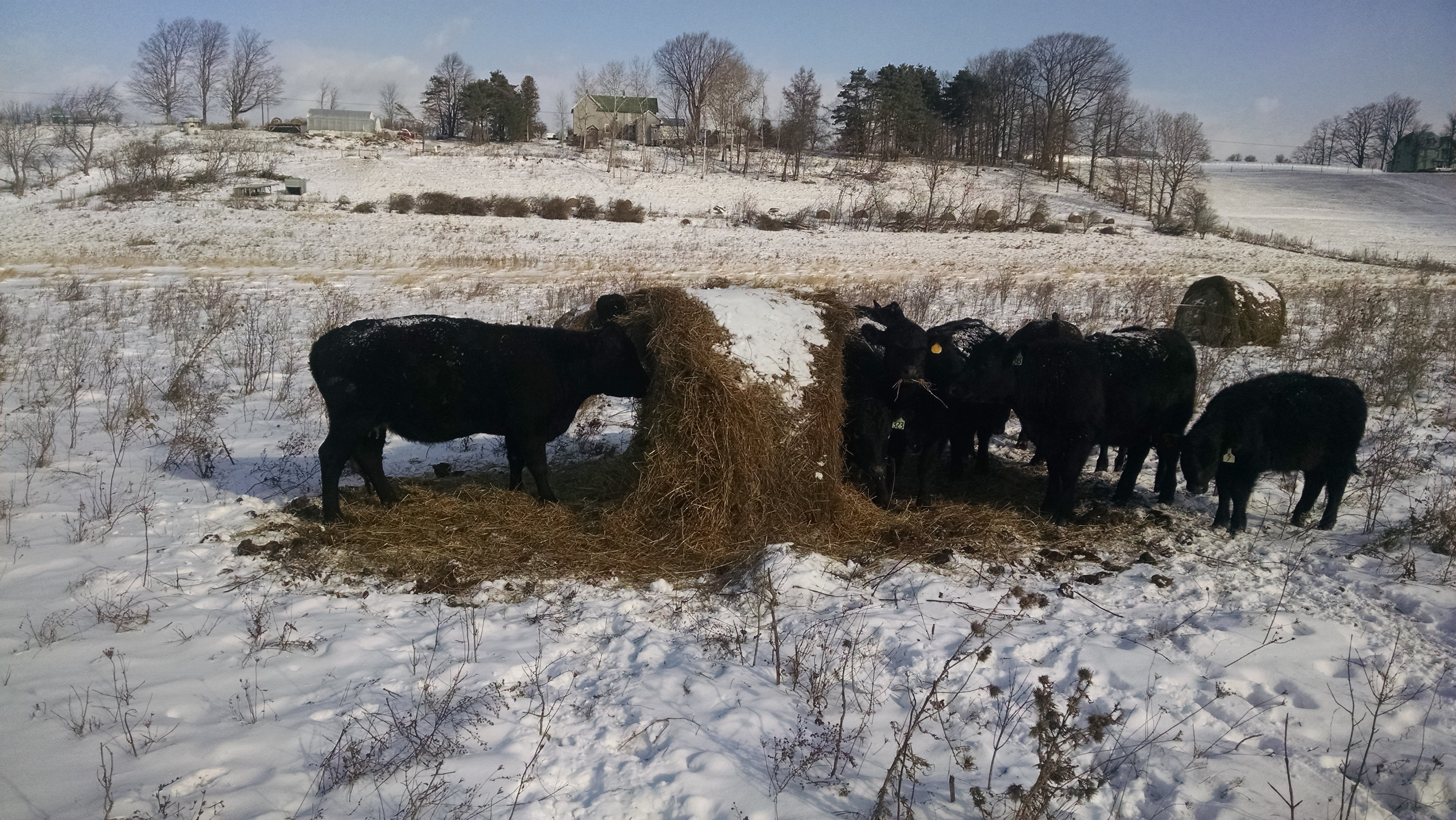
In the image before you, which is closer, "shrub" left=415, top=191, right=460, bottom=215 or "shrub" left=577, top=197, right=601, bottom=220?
"shrub" left=415, top=191, right=460, bottom=215

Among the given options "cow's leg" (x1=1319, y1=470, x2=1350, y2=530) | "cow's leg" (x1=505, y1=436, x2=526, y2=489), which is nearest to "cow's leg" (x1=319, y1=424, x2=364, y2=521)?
"cow's leg" (x1=505, y1=436, x2=526, y2=489)

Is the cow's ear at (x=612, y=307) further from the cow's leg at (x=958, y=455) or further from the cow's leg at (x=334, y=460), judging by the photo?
the cow's leg at (x=958, y=455)

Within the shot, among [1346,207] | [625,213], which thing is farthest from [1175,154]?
[625,213]

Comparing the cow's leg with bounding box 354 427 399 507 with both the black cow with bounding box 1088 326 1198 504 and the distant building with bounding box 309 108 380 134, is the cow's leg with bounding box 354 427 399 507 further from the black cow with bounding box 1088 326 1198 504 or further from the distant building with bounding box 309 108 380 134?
the distant building with bounding box 309 108 380 134

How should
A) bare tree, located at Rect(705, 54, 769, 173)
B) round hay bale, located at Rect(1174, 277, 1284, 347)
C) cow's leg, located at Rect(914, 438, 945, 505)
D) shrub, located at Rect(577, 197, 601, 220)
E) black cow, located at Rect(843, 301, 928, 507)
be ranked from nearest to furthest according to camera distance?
black cow, located at Rect(843, 301, 928, 507)
cow's leg, located at Rect(914, 438, 945, 505)
round hay bale, located at Rect(1174, 277, 1284, 347)
shrub, located at Rect(577, 197, 601, 220)
bare tree, located at Rect(705, 54, 769, 173)

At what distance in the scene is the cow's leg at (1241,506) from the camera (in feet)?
21.6

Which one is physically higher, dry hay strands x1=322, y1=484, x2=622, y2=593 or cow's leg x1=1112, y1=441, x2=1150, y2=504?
cow's leg x1=1112, y1=441, x2=1150, y2=504

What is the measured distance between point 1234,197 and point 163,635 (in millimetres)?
83803

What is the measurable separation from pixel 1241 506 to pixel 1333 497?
79 cm

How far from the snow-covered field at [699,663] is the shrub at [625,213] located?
33.6m

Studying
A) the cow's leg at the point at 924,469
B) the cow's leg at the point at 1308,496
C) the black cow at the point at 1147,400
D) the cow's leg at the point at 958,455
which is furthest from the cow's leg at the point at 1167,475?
the cow's leg at the point at 924,469

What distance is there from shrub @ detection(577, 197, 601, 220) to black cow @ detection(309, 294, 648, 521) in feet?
120

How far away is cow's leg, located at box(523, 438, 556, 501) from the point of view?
22.7 ft

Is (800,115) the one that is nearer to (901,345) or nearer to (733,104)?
(733,104)
